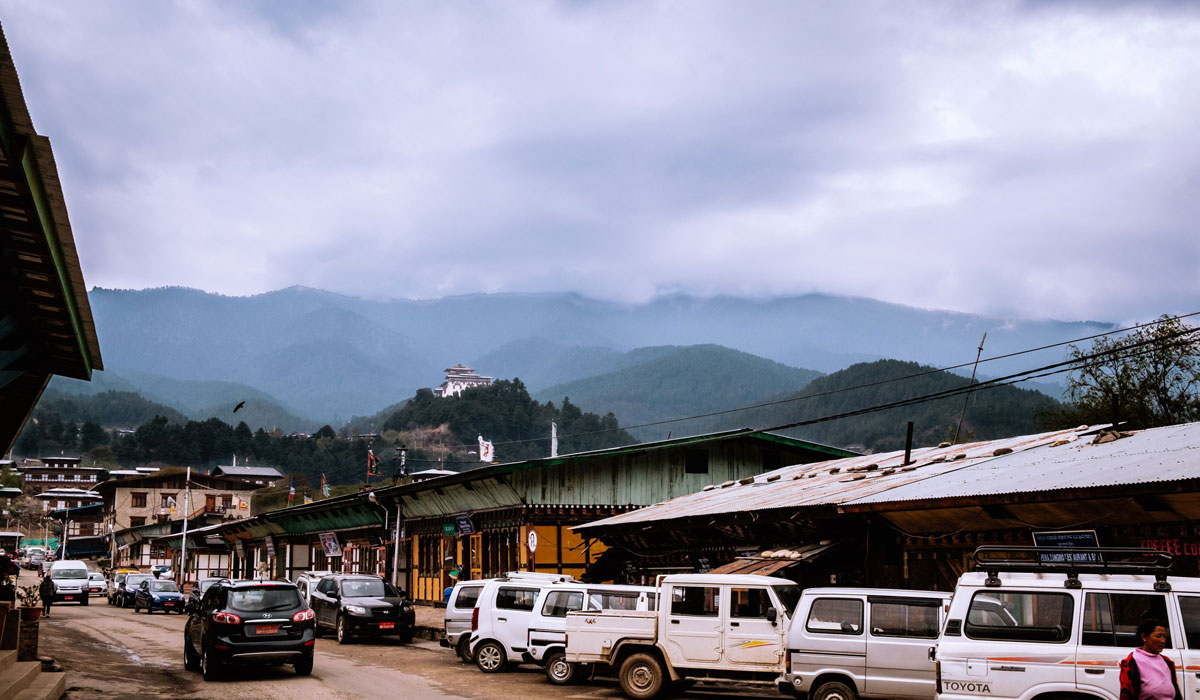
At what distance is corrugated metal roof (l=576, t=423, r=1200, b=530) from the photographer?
52.0 ft

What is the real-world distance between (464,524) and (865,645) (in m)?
24.5

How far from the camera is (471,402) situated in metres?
160

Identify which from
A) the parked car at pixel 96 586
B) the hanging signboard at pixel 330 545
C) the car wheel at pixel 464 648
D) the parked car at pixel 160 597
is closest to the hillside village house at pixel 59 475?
the parked car at pixel 96 586

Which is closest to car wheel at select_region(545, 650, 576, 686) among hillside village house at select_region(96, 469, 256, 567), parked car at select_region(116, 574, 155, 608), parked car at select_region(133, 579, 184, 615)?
parked car at select_region(133, 579, 184, 615)

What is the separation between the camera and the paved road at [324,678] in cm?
1702

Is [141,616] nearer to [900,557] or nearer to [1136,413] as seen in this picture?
[900,557]

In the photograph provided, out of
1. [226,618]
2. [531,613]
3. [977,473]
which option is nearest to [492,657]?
[531,613]

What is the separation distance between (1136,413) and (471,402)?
11527 cm

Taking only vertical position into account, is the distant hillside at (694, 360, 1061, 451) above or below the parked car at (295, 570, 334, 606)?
above

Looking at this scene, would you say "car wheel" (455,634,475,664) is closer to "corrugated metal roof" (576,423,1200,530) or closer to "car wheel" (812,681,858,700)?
"corrugated metal roof" (576,423,1200,530)

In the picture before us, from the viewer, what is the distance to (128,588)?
4944 cm

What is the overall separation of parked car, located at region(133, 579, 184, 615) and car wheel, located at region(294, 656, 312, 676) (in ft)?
91.2

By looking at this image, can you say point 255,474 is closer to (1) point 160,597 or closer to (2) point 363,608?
(1) point 160,597

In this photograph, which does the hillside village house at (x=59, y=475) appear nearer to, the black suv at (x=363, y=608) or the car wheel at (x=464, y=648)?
the black suv at (x=363, y=608)
